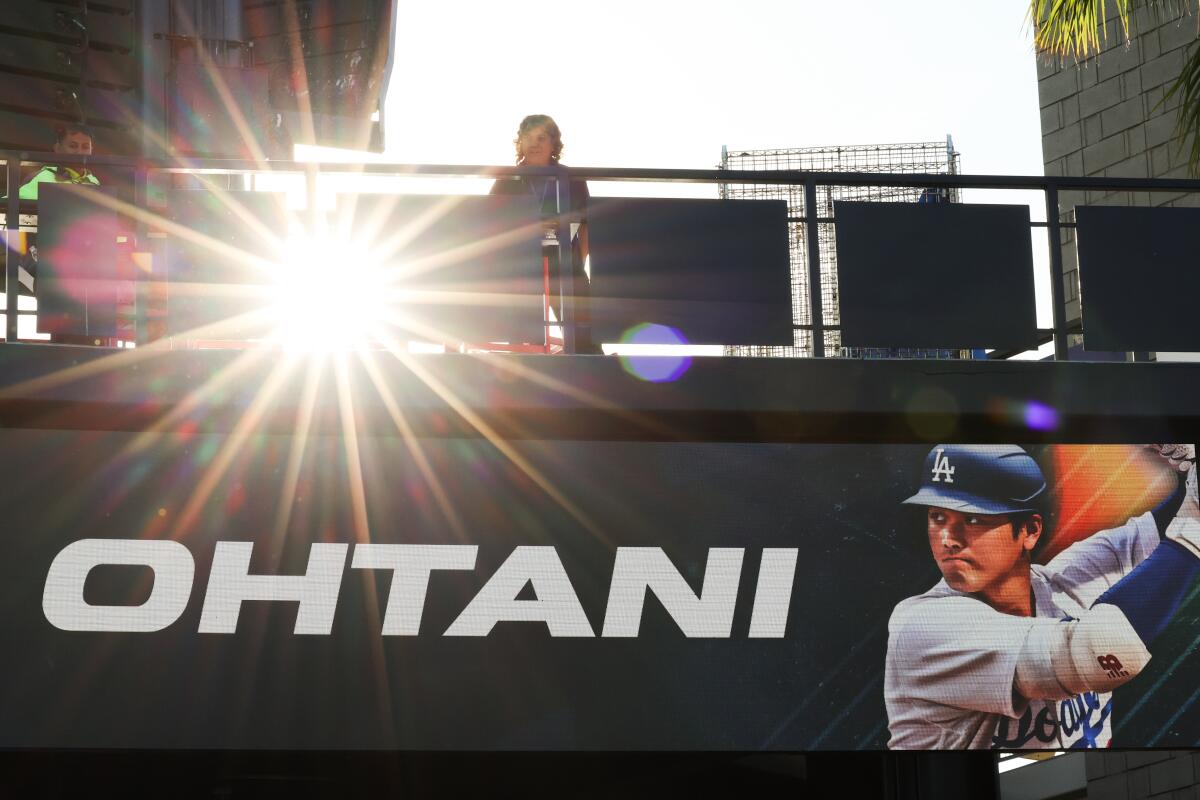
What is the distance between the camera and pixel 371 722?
7.25 meters

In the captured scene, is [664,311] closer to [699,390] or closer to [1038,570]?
[699,390]

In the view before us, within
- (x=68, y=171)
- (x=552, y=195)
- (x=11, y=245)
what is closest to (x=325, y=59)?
(x=68, y=171)

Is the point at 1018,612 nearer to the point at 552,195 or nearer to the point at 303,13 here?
the point at 552,195

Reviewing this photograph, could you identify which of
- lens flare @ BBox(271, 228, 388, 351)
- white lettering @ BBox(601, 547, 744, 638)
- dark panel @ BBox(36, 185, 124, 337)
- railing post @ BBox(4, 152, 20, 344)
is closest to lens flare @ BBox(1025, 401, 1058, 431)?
white lettering @ BBox(601, 547, 744, 638)

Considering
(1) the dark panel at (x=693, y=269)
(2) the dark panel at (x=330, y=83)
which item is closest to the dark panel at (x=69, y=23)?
(1) the dark panel at (x=693, y=269)

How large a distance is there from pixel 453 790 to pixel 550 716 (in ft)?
18.3

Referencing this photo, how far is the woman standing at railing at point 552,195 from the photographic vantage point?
793 centimetres

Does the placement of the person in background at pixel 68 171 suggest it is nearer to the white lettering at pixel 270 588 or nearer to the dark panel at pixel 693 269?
the white lettering at pixel 270 588

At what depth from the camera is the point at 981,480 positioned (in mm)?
7949

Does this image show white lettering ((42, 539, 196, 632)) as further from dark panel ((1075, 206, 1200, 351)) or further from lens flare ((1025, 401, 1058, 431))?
dark panel ((1075, 206, 1200, 351))

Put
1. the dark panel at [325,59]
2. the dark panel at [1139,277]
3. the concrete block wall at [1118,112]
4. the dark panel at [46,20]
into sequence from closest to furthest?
1. the dark panel at [1139,277]
2. the dark panel at [46,20]
3. the concrete block wall at [1118,112]
4. the dark panel at [325,59]

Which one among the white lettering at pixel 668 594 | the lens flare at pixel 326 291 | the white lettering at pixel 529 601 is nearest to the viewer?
the white lettering at pixel 529 601

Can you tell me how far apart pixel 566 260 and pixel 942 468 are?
102 inches

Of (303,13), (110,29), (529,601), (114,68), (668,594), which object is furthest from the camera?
(303,13)
